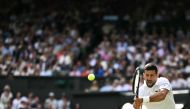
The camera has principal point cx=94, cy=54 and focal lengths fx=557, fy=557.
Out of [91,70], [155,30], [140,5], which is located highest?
[140,5]

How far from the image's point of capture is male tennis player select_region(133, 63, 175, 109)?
8477 millimetres

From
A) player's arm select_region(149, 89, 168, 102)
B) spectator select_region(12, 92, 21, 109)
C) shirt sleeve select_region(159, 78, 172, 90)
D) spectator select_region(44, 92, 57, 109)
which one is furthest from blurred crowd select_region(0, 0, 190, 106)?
player's arm select_region(149, 89, 168, 102)

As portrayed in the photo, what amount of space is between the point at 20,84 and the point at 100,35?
536cm

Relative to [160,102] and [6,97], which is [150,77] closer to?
[160,102]

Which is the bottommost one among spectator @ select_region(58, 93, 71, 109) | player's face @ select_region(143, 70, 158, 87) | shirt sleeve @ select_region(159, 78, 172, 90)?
shirt sleeve @ select_region(159, 78, 172, 90)

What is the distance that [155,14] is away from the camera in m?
24.0

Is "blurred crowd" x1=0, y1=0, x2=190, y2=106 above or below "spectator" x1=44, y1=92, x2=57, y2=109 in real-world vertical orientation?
above

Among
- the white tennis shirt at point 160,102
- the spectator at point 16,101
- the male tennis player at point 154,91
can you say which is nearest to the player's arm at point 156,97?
the male tennis player at point 154,91

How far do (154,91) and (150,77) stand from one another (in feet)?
0.96

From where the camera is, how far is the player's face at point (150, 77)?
864cm

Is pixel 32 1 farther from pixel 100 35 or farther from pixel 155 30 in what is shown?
pixel 155 30

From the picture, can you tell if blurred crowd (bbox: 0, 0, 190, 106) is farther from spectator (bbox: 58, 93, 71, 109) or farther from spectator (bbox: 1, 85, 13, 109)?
spectator (bbox: 1, 85, 13, 109)

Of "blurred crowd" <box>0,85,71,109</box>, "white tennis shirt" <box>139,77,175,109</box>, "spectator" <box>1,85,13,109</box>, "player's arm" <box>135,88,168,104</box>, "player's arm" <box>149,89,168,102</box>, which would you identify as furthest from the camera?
"spectator" <box>1,85,13,109</box>

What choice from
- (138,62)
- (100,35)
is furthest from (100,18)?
(138,62)
